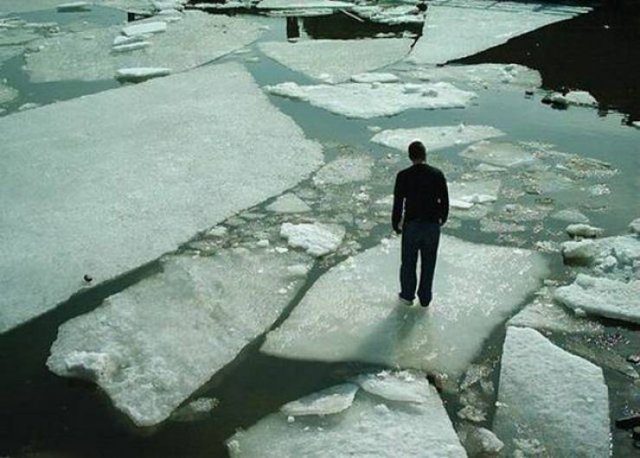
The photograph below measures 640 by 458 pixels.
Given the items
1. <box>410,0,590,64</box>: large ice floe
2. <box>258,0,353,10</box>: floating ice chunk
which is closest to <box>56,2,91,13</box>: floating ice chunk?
<box>258,0,353,10</box>: floating ice chunk

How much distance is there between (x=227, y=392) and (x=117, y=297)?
4.51 ft

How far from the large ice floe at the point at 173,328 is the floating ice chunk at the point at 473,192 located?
1.95 meters

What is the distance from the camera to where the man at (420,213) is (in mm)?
4191

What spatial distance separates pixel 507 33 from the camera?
13.2 metres

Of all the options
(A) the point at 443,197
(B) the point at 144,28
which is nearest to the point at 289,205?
(A) the point at 443,197

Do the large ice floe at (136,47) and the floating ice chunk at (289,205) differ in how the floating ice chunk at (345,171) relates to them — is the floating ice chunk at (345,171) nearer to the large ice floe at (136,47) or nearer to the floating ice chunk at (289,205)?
the floating ice chunk at (289,205)

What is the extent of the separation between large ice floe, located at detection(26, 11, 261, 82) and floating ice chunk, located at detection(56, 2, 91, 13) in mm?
3196

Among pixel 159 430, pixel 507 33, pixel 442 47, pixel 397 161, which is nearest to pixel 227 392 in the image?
pixel 159 430

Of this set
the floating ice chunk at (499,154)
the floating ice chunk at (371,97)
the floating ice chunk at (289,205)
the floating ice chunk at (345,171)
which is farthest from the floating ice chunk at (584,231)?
the floating ice chunk at (371,97)

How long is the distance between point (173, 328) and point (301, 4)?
1440 centimetres

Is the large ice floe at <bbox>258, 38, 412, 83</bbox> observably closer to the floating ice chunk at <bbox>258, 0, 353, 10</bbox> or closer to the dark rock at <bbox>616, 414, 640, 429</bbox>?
the floating ice chunk at <bbox>258, 0, 353, 10</bbox>

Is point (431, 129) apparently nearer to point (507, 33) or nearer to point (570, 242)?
point (570, 242)

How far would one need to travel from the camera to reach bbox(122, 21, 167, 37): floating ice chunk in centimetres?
1343

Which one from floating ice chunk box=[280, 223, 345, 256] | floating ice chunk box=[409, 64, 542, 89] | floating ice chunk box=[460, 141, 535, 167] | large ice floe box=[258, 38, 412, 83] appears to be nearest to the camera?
floating ice chunk box=[280, 223, 345, 256]
